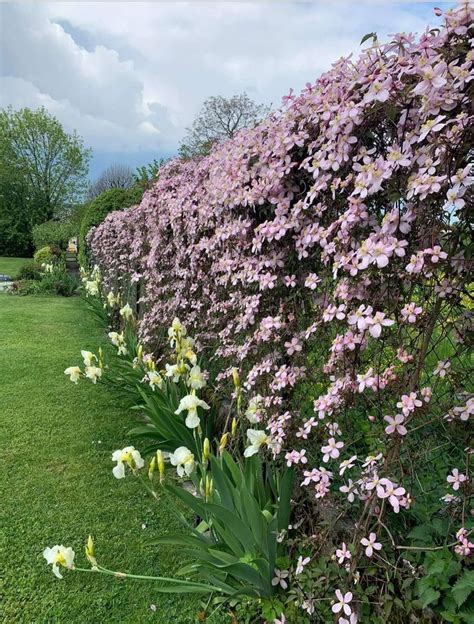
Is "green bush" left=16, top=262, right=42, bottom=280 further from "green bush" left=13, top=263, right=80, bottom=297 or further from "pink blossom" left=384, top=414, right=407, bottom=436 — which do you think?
"pink blossom" left=384, top=414, right=407, bottom=436

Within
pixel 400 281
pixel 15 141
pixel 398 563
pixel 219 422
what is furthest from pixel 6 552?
pixel 15 141

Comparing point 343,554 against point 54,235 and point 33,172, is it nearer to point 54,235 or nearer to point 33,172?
point 54,235

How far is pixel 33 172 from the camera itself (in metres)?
33.1

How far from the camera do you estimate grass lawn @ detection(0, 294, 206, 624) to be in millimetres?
2035

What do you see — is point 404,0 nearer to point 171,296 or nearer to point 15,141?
point 171,296

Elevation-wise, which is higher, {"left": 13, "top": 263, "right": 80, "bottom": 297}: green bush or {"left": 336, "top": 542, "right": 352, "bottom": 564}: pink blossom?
{"left": 336, "top": 542, "right": 352, "bottom": 564}: pink blossom

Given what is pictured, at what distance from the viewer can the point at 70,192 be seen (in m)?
33.7

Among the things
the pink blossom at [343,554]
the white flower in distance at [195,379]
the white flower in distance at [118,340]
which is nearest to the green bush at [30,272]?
the white flower in distance at [118,340]

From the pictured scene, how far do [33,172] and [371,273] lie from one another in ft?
120

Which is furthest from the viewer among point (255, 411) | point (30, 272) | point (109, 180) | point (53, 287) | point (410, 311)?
point (109, 180)

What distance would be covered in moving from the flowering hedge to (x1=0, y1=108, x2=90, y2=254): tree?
3213cm

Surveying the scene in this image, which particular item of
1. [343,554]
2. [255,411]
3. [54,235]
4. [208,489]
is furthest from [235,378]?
[54,235]

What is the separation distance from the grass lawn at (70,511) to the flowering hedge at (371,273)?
885mm

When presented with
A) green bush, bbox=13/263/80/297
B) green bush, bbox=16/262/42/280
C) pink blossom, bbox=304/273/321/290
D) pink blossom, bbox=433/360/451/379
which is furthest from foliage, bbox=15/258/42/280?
pink blossom, bbox=433/360/451/379
